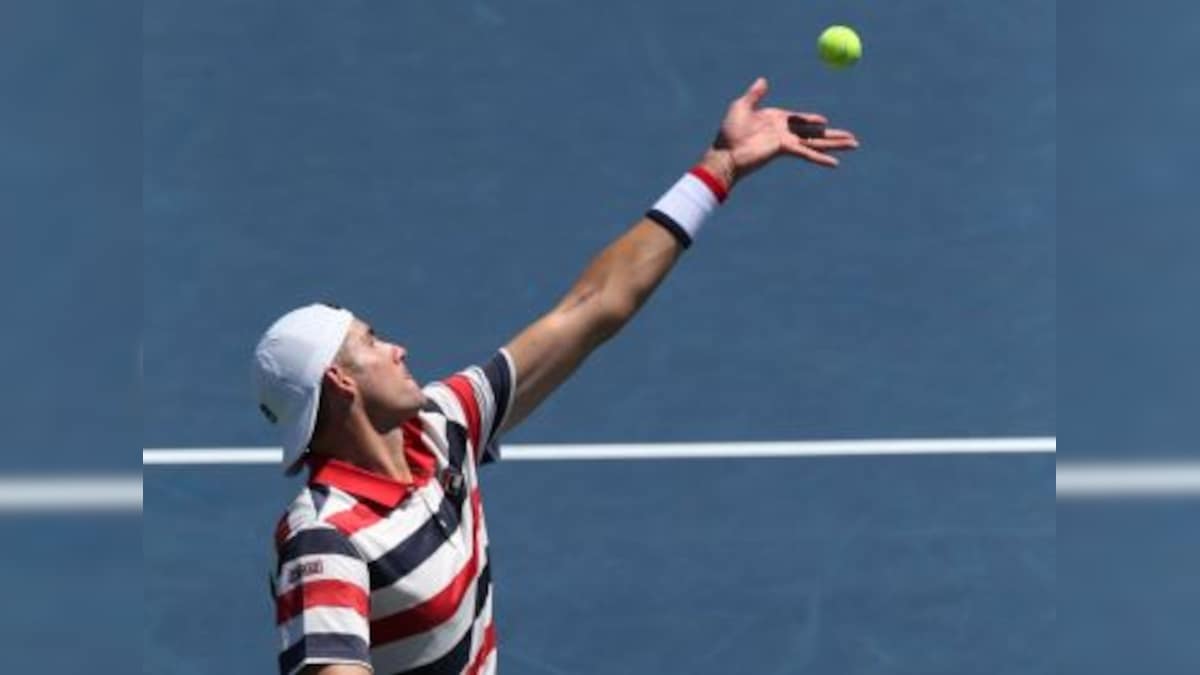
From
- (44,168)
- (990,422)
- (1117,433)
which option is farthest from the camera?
(990,422)

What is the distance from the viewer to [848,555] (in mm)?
8273

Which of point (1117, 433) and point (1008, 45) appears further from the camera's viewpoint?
point (1008, 45)

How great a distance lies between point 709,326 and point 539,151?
1.02 meters

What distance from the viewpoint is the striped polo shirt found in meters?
4.27

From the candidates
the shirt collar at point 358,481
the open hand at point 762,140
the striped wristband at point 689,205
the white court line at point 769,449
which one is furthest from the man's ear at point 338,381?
the white court line at point 769,449

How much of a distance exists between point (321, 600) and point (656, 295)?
4.77 m

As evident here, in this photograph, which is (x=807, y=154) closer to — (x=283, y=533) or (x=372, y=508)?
(x=372, y=508)

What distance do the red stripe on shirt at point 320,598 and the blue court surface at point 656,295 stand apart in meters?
3.62

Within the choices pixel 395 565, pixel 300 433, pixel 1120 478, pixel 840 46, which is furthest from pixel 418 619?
pixel 840 46

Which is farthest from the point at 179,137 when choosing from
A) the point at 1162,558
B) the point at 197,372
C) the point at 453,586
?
the point at 1162,558

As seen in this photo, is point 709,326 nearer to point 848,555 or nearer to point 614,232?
point 614,232

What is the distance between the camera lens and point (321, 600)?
4254mm

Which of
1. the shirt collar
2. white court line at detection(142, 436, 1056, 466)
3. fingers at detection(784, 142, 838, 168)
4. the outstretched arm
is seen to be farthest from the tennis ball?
the shirt collar

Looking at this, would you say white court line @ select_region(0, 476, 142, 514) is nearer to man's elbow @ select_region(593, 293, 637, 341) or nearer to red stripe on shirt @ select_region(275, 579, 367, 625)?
red stripe on shirt @ select_region(275, 579, 367, 625)
